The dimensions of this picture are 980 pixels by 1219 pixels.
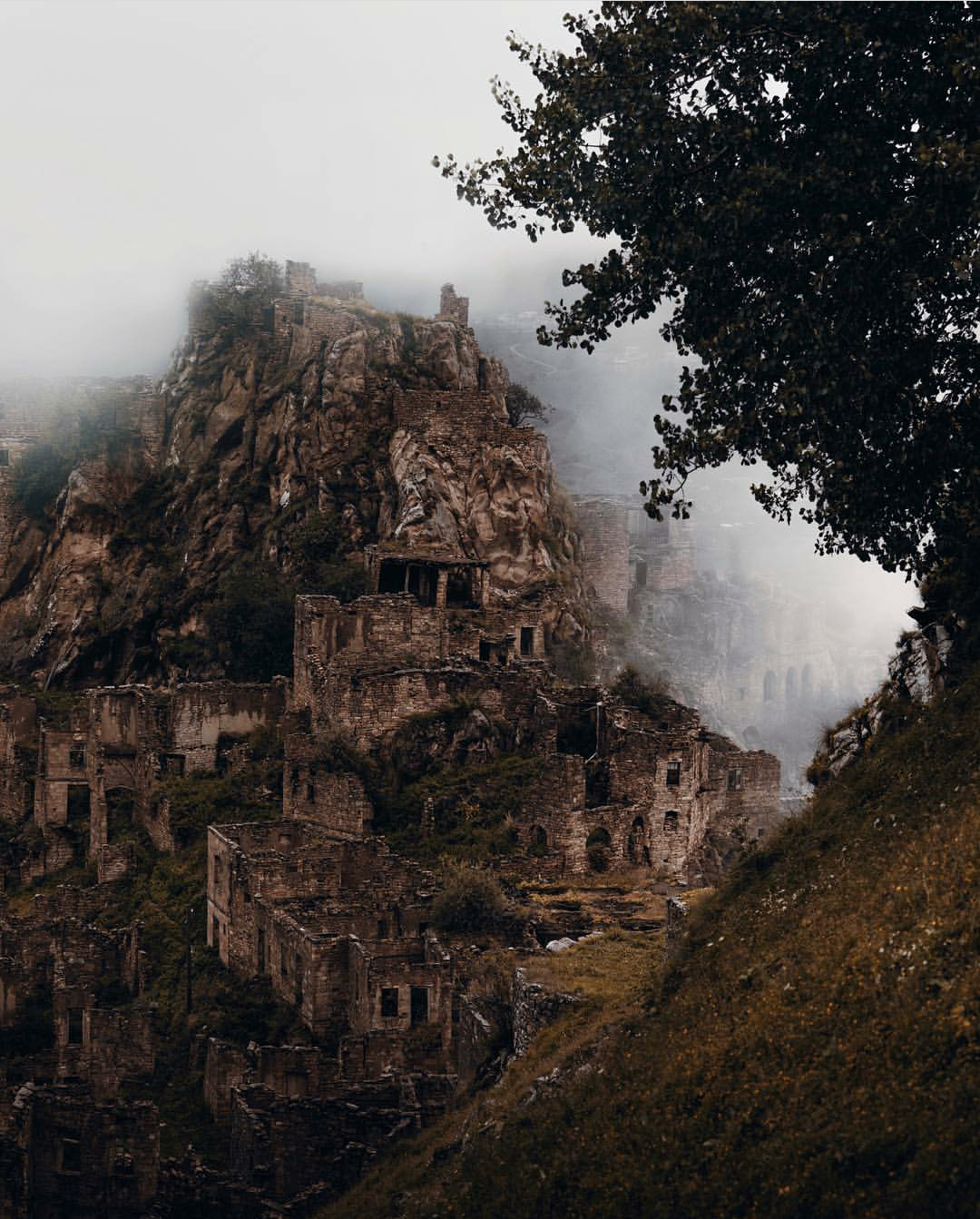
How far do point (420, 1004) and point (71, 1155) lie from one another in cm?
718

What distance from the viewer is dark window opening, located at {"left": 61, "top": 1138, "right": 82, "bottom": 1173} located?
113 ft

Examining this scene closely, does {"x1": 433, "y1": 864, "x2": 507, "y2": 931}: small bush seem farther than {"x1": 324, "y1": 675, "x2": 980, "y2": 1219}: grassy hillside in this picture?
Yes

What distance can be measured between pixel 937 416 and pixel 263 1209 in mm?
16587

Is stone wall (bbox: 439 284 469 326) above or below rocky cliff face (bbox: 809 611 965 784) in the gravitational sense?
above

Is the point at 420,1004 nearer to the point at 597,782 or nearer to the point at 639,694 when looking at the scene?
the point at 597,782

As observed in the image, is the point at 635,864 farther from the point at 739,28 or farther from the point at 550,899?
the point at 739,28

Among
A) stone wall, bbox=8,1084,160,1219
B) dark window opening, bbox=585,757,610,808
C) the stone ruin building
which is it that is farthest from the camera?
the stone ruin building

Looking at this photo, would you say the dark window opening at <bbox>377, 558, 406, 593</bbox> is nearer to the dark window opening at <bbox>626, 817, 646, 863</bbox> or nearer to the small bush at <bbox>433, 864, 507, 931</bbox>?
the dark window opening at <bbox>626, 817, 646, 863</bbox>

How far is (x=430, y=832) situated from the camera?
4647cm

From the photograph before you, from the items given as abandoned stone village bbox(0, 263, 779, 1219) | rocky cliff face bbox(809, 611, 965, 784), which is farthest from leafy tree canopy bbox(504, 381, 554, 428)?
rocky cliff face bbox(809, 611, 965, 784)

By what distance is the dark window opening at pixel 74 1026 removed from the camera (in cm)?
4186

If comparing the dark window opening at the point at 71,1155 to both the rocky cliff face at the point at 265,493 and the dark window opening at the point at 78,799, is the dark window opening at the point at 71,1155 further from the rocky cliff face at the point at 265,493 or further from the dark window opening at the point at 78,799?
the rocky cliff face at the point at 265,493

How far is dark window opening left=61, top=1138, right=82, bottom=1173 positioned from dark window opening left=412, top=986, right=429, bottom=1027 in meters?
Answer: 6.79

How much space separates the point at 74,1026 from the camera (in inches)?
1667
